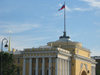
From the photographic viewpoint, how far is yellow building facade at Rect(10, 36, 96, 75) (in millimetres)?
69438

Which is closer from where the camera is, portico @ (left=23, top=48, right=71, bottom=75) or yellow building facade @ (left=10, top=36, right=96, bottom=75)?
portico @ (left=23, top=48, right=71, bottom=75)

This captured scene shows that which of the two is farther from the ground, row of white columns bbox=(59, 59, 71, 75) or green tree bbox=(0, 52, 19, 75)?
green tree bbox=(0, 52, 19, 75)

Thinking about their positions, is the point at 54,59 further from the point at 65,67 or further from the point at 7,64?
the point at 7,64

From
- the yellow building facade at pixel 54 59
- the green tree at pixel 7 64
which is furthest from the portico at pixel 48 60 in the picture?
the green tree at pixel 7 64

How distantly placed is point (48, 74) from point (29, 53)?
7188 mm

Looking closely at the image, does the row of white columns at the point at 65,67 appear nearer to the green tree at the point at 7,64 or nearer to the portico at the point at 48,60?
the portico at the point at 48,60

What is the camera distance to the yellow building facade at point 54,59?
2734 inches

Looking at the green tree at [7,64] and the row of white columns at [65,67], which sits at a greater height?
the green tree at [7,64]

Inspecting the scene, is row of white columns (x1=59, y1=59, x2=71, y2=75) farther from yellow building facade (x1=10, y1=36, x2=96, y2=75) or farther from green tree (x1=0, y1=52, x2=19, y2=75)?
green tree (x1=0, y1=52, x2=19, y2=75)

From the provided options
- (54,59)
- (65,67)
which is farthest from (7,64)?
(65,67)

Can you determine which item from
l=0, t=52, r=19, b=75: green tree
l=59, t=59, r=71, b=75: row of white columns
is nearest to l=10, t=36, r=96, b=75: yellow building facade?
l=59, t=59, r=71, b=75: row of white columns

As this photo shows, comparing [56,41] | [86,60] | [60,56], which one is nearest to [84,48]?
[86,60]

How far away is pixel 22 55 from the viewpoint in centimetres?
7481

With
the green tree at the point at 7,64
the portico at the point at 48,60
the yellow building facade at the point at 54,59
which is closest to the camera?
the green tree at the point at 7,64
